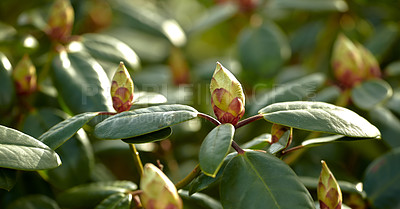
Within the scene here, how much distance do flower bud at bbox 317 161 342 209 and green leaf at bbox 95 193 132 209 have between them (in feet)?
1.17

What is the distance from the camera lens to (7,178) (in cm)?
78

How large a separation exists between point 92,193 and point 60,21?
1.68 ft

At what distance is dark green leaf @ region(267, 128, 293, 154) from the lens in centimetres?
80

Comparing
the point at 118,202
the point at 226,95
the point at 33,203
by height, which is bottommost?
the point at 33,203

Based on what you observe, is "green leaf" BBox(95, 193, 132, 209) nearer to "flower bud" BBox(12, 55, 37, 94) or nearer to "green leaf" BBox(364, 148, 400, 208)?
"flower bud" BBox(12, 55, 37, 94)

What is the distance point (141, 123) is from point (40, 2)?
3.85 feet

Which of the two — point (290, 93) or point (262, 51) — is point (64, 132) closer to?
point (290, 93)

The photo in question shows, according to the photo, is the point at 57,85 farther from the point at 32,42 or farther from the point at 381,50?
the point at 381,50

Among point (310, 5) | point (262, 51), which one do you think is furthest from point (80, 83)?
point (310, 5)

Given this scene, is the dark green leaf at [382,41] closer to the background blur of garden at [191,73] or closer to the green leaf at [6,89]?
the background blur of garden at [191,73]

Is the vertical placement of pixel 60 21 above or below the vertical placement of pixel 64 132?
above

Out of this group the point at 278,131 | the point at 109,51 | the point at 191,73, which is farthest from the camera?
the point at 191,73

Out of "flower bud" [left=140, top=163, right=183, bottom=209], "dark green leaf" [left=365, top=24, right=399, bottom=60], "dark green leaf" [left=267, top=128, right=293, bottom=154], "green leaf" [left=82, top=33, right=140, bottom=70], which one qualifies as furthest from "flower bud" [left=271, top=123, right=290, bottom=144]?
"dark green leaf" [left=365, top=24, right=399, bottom=60]

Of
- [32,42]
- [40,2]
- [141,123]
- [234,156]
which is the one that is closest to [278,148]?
[234,156]
